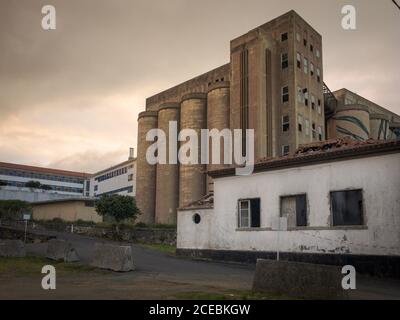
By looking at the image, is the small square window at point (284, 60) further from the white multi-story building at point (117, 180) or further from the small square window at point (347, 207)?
the white multi-story building at point (117, 180)

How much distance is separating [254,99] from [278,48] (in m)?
7.07

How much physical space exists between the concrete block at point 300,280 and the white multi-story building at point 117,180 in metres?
68.9

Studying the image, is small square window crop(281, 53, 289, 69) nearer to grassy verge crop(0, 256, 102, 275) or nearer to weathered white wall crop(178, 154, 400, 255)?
weathered white wall crop(178, 154, 400, 255)

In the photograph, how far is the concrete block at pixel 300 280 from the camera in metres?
8.88

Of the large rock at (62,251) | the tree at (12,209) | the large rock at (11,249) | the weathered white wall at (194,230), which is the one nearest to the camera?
the large rock at (62,251)

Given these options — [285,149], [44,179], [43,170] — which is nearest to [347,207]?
[285,149]

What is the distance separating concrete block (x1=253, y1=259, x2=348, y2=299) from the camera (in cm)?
888

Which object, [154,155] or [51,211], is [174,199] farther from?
[51,211]

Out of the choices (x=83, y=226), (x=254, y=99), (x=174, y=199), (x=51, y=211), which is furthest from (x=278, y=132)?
(x=51, y=211)

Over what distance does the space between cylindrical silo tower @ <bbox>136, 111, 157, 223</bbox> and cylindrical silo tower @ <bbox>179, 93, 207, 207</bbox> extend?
6969 millimetres

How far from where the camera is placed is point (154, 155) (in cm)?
5547

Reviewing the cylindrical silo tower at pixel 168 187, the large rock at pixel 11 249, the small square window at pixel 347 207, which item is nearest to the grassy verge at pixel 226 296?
the small square window at pixel 347 207

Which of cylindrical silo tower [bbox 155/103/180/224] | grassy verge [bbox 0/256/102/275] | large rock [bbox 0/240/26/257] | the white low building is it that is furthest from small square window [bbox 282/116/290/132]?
grassy verge [bbox 0/256/102/275]
